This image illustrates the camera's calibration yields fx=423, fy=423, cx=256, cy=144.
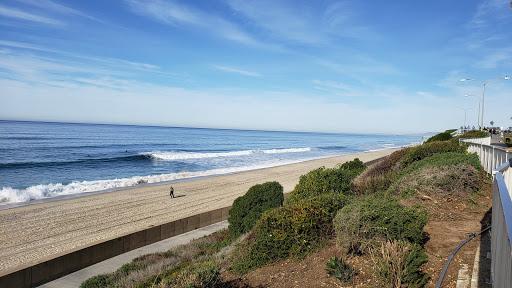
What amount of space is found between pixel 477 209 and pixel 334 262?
5.58 meters

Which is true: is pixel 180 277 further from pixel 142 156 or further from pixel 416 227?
pixel 142 156

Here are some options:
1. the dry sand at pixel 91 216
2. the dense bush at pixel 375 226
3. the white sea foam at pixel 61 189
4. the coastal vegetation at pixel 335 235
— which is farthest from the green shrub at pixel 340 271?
the white sea foam at pixel 61 189

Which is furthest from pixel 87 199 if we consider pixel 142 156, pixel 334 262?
pixel 142 156

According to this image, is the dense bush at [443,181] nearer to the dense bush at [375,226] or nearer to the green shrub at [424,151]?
the dense bush at [375,226]

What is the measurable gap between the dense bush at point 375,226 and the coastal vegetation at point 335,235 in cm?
2

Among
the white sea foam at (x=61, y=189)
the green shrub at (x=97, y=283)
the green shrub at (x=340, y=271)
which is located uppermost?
the green shrub at (x=340, y=271)

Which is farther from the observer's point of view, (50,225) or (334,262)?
(50,225)

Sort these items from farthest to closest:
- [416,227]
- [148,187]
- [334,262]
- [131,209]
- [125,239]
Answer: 1. [148,187]
2. [131,209]
3. [125,239]
4. [416,227]
5. [334,262]

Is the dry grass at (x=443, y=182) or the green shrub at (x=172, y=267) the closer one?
the green shrub at (x=172, y=267)

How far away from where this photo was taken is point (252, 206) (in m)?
13.9

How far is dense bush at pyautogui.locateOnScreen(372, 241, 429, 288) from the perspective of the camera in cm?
554

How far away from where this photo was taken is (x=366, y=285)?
5.91m

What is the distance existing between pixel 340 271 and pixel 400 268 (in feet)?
3.16

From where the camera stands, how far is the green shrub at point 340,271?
6160 mm
